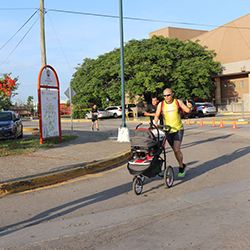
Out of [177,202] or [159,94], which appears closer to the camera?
[177,202]

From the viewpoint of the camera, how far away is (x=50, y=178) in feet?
22.4

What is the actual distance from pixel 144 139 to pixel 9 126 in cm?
1033

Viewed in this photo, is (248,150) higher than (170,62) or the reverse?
the reverse

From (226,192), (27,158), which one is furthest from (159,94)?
(226,192)

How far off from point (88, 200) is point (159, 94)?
110ft

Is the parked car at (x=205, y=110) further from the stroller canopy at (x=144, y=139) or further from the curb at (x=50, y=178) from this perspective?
the stroller canopy at (x=144, y=139)

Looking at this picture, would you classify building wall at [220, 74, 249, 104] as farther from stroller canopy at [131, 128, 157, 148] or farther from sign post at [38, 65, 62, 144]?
stroller canopy at [131, 128, 157, 148]

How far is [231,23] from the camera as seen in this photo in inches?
1779

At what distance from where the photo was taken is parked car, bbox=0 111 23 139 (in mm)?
14047

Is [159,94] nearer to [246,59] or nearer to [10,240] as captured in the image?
[246,59]

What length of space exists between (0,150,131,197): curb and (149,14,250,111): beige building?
3813cm

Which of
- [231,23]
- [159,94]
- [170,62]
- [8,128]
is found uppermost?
[231,23]

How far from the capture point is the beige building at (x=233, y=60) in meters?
43.4

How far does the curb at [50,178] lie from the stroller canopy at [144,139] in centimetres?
229
